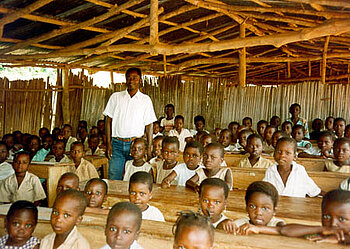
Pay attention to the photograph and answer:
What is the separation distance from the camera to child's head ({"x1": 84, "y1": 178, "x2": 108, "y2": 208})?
321cm

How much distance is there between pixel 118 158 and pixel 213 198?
2.22m

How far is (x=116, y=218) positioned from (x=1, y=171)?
3.43 m

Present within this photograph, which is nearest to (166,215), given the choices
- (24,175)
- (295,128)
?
(24,175)

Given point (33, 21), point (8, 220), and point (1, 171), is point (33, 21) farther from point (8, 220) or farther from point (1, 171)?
point (8, 220)

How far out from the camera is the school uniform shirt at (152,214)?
2877 mm

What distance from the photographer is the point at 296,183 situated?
357 centimetres

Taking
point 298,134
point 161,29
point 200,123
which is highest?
point 161,29

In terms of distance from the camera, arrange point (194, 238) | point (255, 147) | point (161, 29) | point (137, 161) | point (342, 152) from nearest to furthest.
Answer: point (194, 238), point (342, 152), point (137, 161), point (255, 147), point (161, 29)

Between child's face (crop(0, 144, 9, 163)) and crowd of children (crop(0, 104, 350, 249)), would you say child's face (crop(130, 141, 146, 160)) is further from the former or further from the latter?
child's face (crop(0, 144, 9, 163))

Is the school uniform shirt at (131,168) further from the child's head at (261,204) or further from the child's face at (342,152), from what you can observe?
the child's face at (342,152)

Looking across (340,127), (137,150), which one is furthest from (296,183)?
(340,127)

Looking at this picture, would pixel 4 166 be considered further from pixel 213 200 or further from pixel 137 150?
pixel 213 200

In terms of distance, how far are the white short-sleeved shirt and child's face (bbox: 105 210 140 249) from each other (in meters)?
2.38

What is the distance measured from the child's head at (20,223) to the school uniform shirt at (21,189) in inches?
71.2
